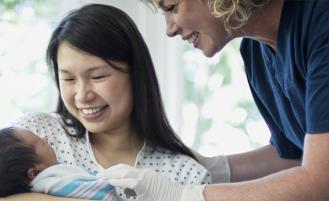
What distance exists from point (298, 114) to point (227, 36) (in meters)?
0.31

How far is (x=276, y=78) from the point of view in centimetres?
150

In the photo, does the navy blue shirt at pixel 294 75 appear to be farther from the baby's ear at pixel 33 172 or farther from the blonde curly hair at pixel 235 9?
the baby's ear at pixel 33 172

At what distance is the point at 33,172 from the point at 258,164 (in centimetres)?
85

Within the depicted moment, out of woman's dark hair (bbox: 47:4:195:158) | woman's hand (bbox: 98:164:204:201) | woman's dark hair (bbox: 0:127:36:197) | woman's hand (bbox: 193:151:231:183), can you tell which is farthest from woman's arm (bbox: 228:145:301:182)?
woman's dark hair (bbox: 0:127:36:197)

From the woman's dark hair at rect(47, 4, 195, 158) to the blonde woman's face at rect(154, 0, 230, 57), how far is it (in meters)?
0.20

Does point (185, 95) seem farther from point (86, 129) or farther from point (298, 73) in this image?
point (298, 73)

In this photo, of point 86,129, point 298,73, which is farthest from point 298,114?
point 86,129

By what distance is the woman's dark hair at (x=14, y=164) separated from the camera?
1.37m

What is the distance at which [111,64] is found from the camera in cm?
157

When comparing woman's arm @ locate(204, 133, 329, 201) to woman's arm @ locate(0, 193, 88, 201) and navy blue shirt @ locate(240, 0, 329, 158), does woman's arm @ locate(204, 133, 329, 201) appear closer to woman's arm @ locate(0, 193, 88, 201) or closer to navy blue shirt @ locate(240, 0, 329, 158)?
navy blue shirt @ locate(240, 0, 329, 158)

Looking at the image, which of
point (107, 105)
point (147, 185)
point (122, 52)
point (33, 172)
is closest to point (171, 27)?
point (122, 52)

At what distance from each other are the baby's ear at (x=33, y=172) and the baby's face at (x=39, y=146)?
0.07 feet

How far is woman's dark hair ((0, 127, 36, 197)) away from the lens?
1.37 meters

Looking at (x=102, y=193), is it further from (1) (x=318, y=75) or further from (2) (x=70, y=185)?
(1) (x=318, y=75)
